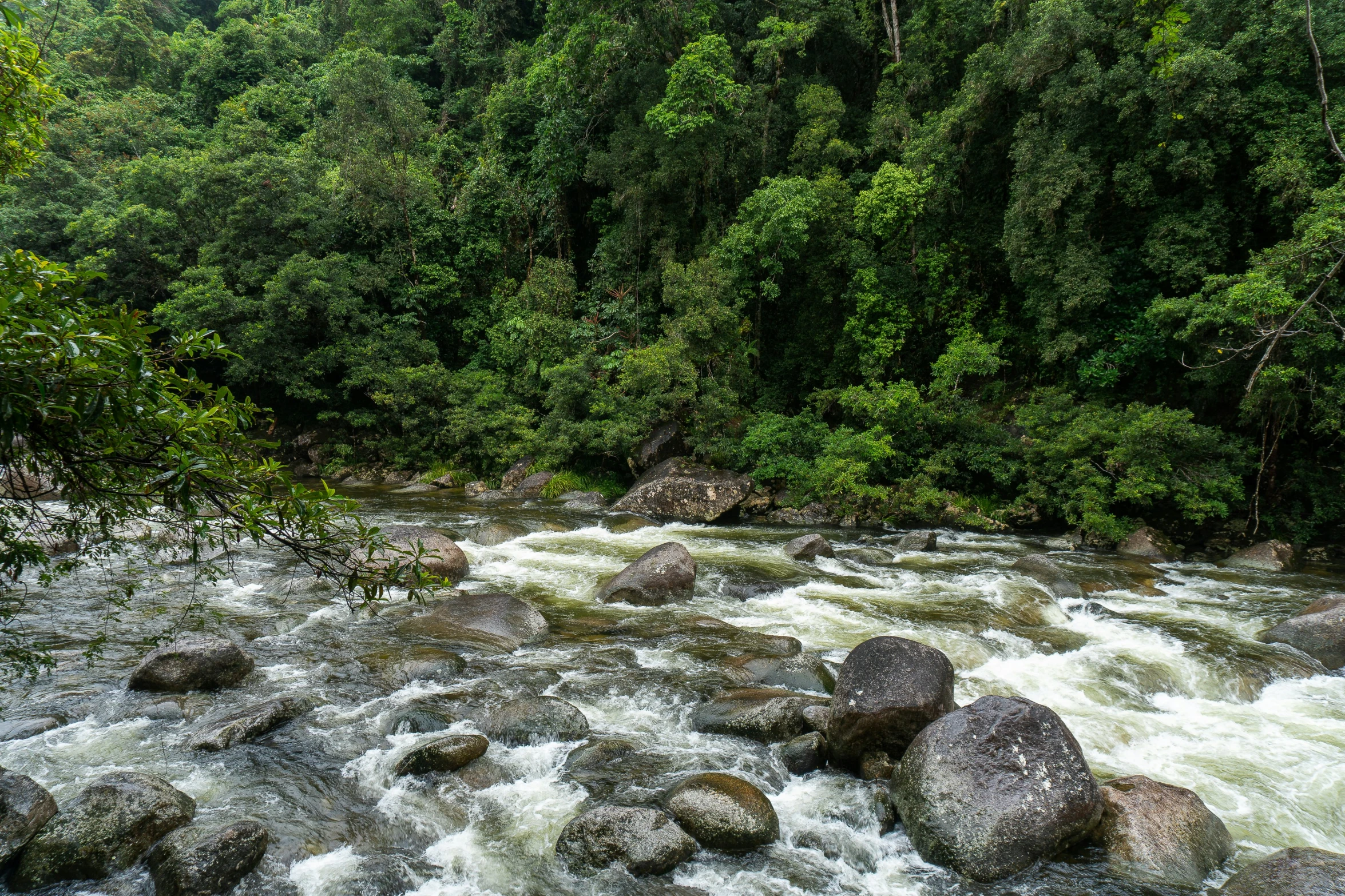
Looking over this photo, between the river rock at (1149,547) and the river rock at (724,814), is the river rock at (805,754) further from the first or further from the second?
the river rock at (1149,547)

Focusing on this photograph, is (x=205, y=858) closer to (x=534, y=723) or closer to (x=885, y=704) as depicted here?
(x=534, y=723)

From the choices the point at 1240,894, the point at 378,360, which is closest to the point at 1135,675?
the point at 1240,894

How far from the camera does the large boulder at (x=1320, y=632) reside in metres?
7.36

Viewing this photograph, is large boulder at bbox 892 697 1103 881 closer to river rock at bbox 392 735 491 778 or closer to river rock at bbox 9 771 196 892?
river rock at bbox 392 735 491 778

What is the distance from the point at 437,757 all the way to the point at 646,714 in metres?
1.87

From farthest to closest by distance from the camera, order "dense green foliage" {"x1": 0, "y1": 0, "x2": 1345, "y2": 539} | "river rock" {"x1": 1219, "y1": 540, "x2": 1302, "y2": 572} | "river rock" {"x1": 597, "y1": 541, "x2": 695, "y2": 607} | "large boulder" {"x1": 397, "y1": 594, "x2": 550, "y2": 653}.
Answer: "dense green foliage" {"x1": 0, "y1": 0, "x2": 1345, "y2": 539} → "river rock" {"x1": 1219, "y1": 540, "x2": 1302, "y2": 572} → "river rock" {"x1": 597, "y1": 541, "x2": 695, "y2": 607} → "large boulder" {"x1": 397, "y1": 594, "x2": 550, "y2": 653}

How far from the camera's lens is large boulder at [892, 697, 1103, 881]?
4270mm

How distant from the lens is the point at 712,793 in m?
4.64

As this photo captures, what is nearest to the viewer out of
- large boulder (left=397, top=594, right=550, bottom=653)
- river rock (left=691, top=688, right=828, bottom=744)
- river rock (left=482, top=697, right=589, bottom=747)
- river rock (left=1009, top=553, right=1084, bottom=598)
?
river rock (left=482, top=697, right=589, bottom=747)

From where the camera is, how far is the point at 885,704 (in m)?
5.30

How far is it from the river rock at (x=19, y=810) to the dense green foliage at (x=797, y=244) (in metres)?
12.1

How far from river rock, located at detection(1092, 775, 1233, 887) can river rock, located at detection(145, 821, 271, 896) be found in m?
5.42

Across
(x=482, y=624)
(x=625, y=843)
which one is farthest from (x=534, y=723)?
(x=482, y=624)

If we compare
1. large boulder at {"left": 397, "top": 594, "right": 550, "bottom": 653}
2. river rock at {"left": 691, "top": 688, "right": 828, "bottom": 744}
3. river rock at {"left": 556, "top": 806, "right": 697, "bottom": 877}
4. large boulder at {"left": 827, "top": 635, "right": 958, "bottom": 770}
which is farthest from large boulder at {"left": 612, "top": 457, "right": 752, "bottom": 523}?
river rock at {"left": 556, "top": 806, "right": 697, "bottom": 877}
